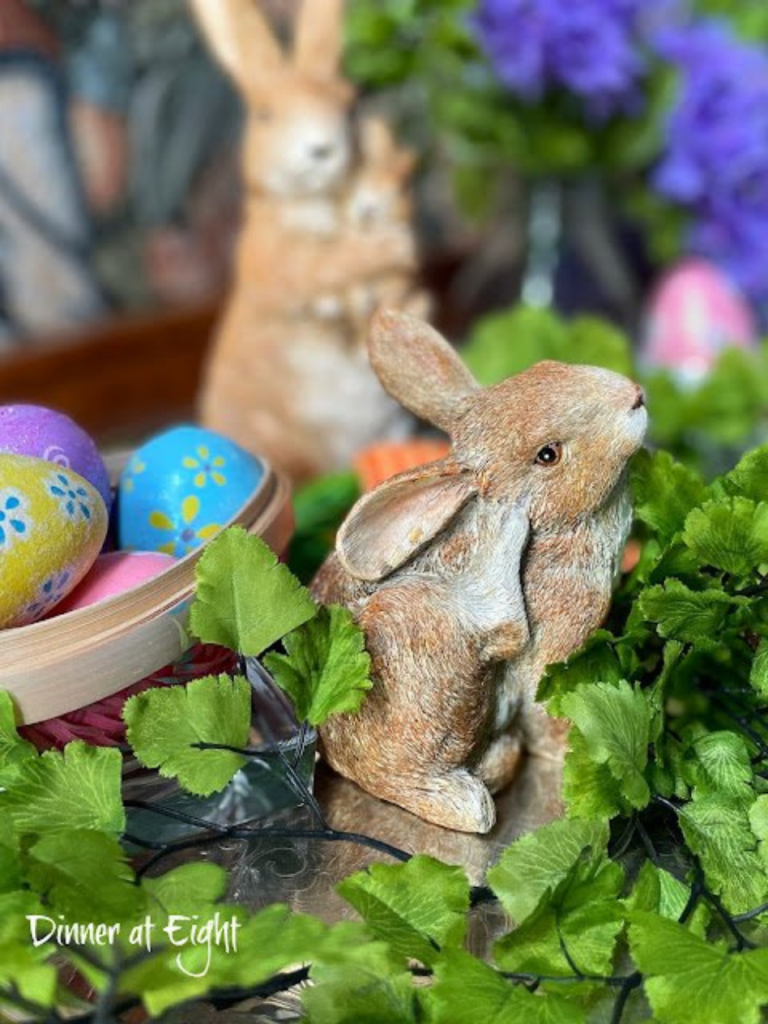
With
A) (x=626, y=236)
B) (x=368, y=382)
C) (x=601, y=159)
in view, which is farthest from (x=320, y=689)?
(x=626, y=236)

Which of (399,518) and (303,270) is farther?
(303,270)

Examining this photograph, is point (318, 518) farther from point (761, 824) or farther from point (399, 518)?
point (761, 824)

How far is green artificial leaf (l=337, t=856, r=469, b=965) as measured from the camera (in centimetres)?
45

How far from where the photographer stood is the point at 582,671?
52 centimetres

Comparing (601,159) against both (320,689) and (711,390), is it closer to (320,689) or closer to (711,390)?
(711,390)

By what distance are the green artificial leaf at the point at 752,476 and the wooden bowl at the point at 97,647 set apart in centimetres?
26

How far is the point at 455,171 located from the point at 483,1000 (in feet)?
4.92

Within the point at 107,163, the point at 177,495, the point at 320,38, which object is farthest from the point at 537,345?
the point at 107,163

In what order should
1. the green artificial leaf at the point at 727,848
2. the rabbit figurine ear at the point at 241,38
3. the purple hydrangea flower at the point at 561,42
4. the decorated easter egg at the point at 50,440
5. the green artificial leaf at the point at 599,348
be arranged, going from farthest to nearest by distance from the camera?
the purple hydrangea flower at the point at 561,42
the rabbit figurine ear at the point at 241,38
the green artificial leaf at the point at 599,348
the decorated easter egg at the point at 50,440
the green artificial leaf at the point at 727,848

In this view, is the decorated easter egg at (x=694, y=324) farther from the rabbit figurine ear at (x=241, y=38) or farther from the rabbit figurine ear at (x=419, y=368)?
the rabbit figurine ear at (x=419, y=368)

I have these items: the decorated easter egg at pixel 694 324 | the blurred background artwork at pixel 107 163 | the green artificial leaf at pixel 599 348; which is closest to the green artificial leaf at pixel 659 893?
the green artificial leaf at pixel 599 348

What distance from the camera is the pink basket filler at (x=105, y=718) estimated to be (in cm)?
53

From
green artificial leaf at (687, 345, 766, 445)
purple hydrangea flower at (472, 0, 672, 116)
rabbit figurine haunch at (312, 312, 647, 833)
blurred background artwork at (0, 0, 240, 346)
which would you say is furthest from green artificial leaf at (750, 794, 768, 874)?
blurred background artwork at (0, 0, 240, 346)

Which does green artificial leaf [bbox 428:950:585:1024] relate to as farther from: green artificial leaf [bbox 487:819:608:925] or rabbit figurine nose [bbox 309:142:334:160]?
rabbit figurine nose [bbox 309:142:334:160]
